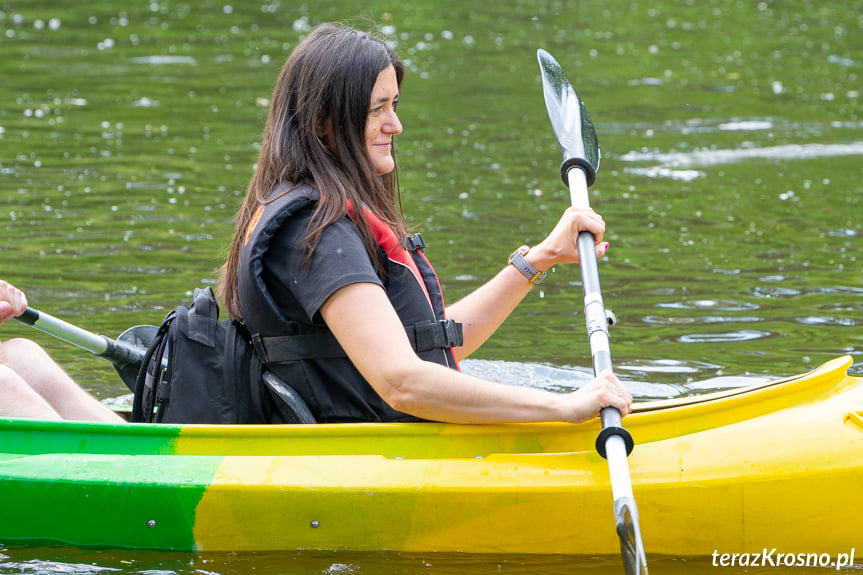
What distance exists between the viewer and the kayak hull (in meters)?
3.05

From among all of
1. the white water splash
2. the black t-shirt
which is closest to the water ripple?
the black t-shirt

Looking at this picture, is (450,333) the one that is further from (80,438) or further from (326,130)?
(80,438)

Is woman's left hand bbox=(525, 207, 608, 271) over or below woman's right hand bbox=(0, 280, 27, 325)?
over

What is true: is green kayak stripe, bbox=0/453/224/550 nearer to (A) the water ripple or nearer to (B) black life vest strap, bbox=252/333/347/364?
(B) black life vest strap, bbox=252/333/347/364

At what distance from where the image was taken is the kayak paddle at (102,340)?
3.57 m

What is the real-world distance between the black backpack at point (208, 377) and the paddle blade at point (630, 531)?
83cm

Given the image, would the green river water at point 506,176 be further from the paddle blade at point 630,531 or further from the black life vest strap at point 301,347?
the black life vest strap at point 301,347

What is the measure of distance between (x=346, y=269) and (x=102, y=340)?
46.0 inches

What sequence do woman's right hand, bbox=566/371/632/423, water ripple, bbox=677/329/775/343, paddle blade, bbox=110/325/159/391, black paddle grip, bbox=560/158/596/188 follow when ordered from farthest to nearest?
water ripple, bbox=677/329/775/343 → black paddle grip, bbox=560/158/596/188 → paddle blade, bbox=110/325/159/391 → woman's right hand, bbox=566/371/632/423

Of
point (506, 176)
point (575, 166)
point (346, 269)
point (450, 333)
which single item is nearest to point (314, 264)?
point (346, 269)

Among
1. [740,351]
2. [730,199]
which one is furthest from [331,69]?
[730,199]

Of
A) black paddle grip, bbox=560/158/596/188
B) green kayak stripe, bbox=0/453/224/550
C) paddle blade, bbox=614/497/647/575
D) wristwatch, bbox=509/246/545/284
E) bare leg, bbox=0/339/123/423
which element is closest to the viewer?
paddle blade, bbox=614/497/647/575

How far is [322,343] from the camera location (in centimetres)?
297

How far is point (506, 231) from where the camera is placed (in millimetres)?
7066
